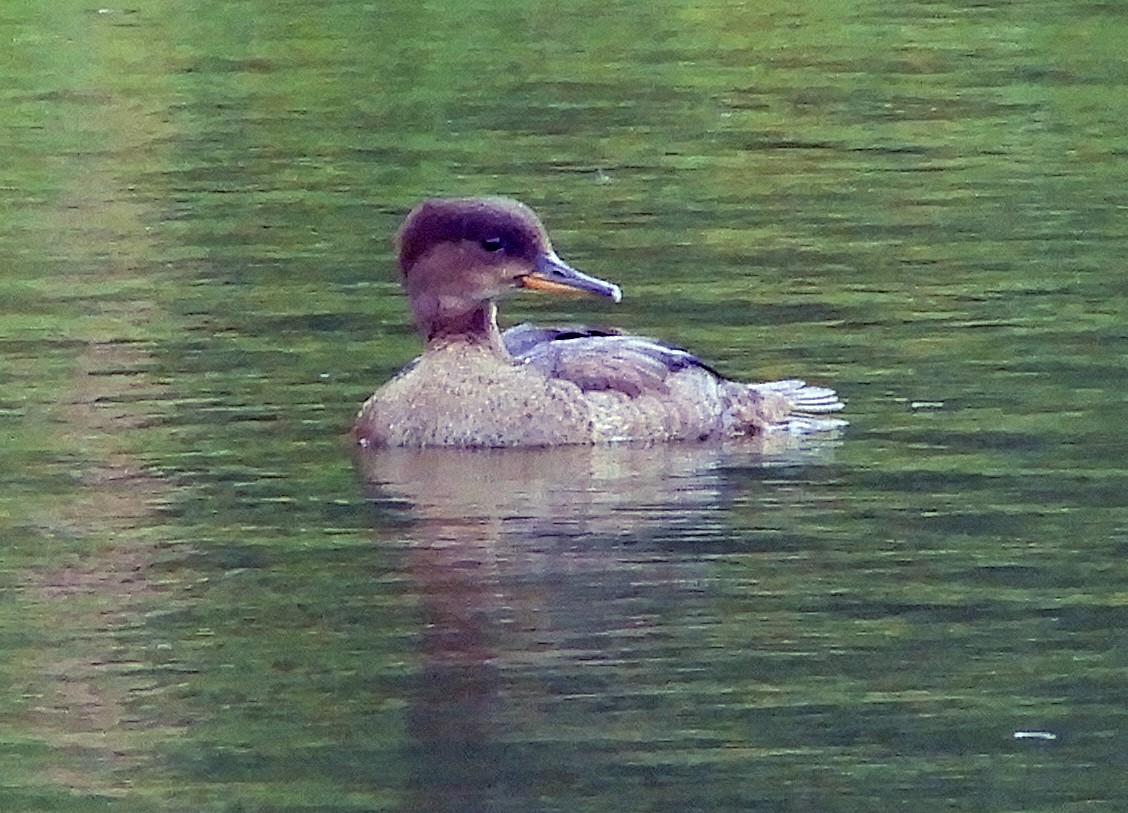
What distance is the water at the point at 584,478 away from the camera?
959 cm

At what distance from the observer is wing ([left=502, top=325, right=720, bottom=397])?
14.0m

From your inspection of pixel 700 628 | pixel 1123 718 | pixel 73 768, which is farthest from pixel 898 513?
pixel 73 768

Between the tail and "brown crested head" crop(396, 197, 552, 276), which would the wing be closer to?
the tail

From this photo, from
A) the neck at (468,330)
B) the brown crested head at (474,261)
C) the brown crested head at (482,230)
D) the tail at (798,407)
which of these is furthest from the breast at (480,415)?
the tail at (798,407)

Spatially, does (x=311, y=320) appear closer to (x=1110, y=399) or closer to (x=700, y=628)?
(x=1110, y=399)

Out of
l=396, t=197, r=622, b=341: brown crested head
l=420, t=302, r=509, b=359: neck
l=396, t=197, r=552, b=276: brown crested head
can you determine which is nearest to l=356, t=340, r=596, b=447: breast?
l=420, t=302, r=509, b=359: neck

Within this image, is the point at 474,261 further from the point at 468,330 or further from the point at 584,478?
the point at 584,478

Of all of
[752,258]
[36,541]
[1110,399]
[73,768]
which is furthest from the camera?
[752,258]

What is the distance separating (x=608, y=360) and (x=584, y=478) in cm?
104

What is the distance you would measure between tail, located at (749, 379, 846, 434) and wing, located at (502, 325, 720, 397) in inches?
10.5

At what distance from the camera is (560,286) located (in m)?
14.2

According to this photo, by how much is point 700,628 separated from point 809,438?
3226mm

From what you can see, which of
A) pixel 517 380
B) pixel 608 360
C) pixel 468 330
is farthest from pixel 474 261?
pixel 608 360

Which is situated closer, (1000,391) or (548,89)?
(1000,391)
